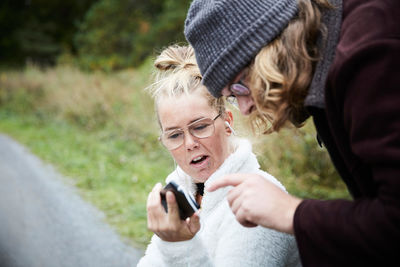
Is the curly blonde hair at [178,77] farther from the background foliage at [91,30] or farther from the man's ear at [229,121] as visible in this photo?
the background foliage at [91,30]

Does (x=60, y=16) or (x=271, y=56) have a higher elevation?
(x=60, y=16)

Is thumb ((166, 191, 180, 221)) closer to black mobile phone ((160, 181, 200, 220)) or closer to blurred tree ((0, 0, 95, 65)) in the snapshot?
black mobile phone ((160, 181, 200, 220))

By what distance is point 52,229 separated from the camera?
483cm

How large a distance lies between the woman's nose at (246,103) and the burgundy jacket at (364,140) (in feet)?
1.10

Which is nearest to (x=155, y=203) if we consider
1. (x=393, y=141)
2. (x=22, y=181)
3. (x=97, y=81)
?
(x=393, y=141)

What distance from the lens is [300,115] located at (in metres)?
1.40

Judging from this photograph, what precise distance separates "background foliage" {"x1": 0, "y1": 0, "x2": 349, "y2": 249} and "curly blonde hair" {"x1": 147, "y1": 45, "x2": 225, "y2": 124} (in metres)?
0.31

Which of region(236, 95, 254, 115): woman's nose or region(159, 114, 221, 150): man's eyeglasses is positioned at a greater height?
region(236, 95, 254, 115): woman's nose

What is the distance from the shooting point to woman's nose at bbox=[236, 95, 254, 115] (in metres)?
1.46

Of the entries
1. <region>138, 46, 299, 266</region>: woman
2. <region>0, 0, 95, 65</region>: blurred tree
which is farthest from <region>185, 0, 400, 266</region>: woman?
<region>0, 0, 95, 65</region>: blurred tree

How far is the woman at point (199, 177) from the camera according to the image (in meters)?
1.69

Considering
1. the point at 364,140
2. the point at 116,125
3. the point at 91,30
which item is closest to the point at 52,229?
the point at 364,140

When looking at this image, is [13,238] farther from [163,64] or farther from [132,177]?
[163,64]

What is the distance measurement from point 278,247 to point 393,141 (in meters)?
0.91
